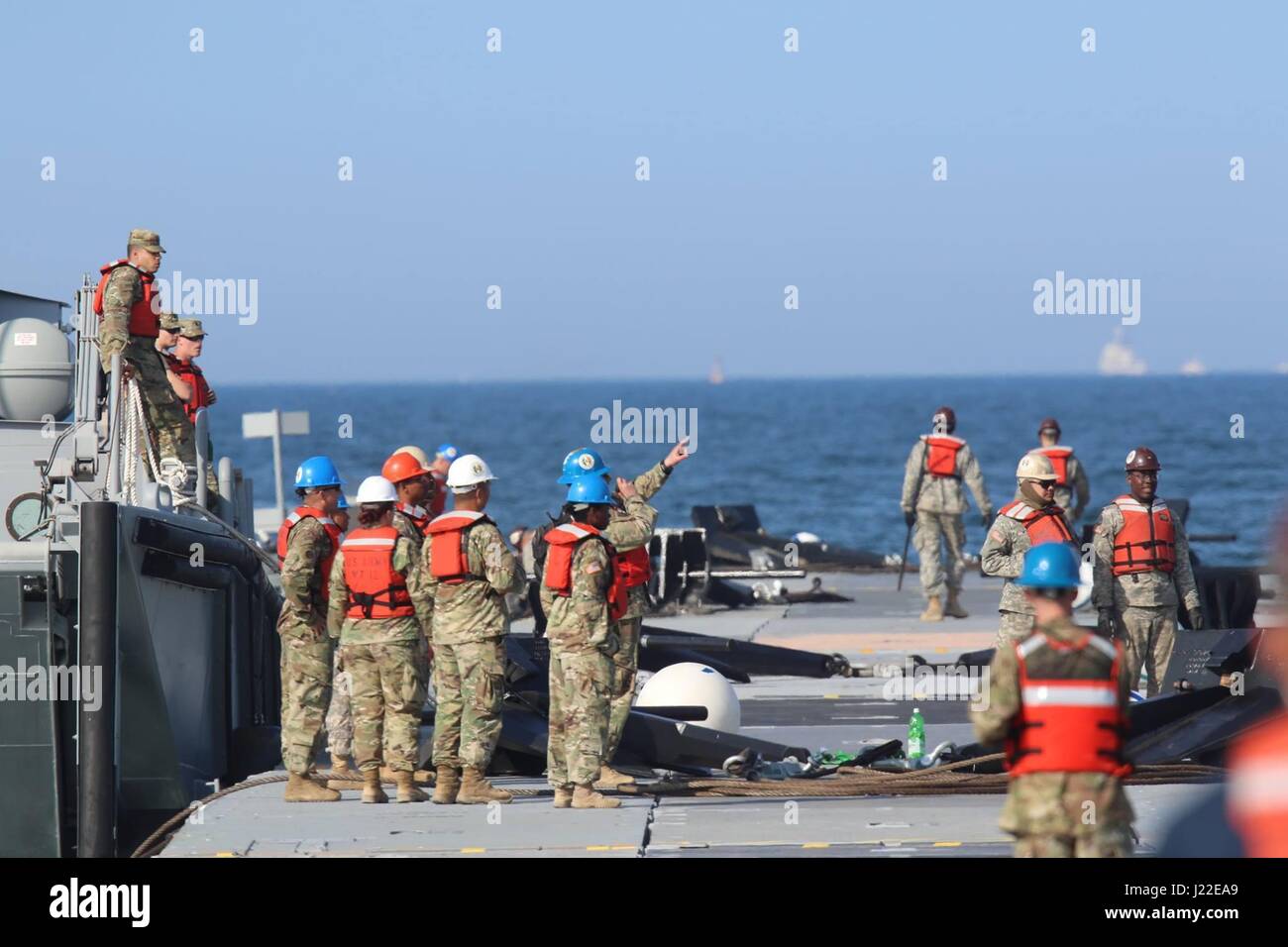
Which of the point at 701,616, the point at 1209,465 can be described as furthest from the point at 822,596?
the point at 1209,465

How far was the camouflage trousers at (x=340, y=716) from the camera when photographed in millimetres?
12344

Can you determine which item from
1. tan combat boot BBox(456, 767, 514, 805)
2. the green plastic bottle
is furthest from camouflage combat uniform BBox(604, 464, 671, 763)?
the green plastic bottle

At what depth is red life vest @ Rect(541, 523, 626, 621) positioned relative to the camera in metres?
11.0

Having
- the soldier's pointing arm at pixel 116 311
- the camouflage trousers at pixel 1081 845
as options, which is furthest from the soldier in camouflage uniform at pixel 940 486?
the camouflage trousers at pixel 1081 845

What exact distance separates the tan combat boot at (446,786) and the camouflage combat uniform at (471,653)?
0.15 feet

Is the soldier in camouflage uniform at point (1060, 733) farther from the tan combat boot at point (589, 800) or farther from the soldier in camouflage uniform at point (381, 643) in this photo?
the soldier in camouflage uniform at point (381, 643)

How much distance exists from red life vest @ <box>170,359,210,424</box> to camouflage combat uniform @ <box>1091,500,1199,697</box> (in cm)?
662

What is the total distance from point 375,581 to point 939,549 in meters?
11.6

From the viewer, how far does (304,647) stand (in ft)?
37.8

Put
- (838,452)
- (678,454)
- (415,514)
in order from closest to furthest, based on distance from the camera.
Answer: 1. (415,514)
2. (678,454)
3. (838,452)

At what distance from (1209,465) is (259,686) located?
6958 centimetres

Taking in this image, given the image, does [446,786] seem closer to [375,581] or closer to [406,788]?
[406,788]

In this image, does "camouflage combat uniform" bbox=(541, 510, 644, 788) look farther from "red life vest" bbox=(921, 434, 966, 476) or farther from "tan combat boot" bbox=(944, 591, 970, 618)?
"tan combat boot" bbox=(944, 591, 970, 618)

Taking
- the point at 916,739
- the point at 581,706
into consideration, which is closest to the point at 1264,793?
the point at 581,706
